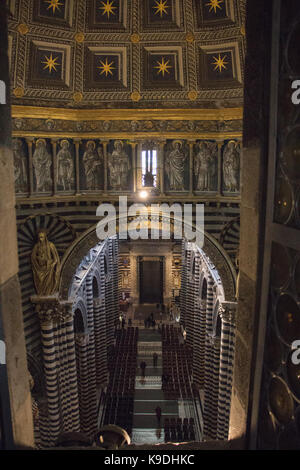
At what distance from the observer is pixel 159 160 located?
14.5 metres

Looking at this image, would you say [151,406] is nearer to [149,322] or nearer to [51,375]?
[51,375]

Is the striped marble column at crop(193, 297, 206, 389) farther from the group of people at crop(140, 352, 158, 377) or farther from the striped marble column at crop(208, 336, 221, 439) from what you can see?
the striped marble column at crop(208, 336, 221, 439)

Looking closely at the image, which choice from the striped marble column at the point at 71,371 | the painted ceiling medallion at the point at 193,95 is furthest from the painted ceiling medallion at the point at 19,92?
the striped marble column at the point at 71,371

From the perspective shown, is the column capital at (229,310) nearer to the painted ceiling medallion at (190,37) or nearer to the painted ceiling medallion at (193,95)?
the painted ceiling medallion at (193,95)

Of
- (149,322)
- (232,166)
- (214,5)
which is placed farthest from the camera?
(149,322)

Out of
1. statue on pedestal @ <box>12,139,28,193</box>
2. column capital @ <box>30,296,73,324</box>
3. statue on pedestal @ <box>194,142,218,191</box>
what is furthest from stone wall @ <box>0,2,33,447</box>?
statue on pedestal @ <box>194,142,218,191</box>

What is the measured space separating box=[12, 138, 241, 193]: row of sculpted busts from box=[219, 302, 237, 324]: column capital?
4.37m

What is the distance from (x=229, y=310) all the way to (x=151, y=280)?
22.0 metres

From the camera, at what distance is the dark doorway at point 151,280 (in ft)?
117

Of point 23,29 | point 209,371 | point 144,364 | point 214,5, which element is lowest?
point 144,364

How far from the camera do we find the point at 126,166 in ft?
47.8

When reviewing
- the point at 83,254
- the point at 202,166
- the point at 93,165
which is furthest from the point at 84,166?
the point at 202,166

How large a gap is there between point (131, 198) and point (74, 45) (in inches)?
235
